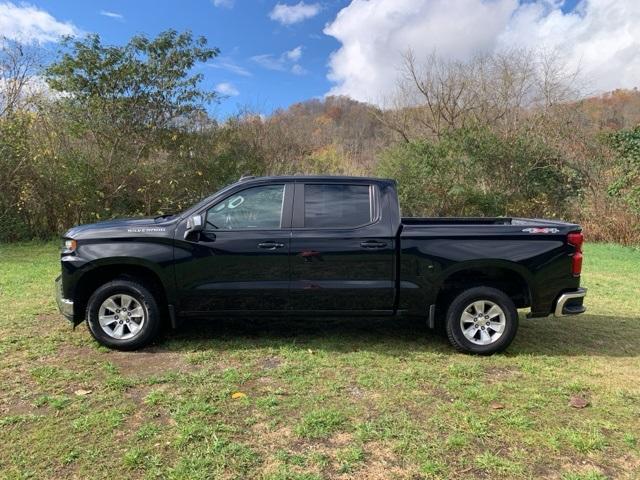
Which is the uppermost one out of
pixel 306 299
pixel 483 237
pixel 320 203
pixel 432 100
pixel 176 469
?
pixel 432 100

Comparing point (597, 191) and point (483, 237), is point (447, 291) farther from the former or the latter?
point (597, 191)

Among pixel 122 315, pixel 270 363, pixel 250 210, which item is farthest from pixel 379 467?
pixel 122 315

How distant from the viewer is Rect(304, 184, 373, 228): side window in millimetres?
5227

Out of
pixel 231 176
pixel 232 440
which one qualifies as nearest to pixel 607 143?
pixel 231 176

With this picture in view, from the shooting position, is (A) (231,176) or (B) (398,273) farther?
(A) (231,176)

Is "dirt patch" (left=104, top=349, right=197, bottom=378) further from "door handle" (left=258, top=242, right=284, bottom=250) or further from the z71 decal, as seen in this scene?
the z71 decal

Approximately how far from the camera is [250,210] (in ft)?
17.2

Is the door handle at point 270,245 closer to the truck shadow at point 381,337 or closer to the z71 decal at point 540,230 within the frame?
the truck shadow at point 381,337

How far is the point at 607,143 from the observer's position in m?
16.0

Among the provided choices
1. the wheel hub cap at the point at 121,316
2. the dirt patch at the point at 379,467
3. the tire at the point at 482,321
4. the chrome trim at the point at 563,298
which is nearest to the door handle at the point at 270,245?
the wheel hub cap at the point at 121,316

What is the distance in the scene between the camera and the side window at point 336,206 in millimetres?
5227

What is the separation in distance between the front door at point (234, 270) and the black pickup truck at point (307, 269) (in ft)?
0.03

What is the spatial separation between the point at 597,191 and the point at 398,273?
13271mm

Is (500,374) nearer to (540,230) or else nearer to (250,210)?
(540,230)
